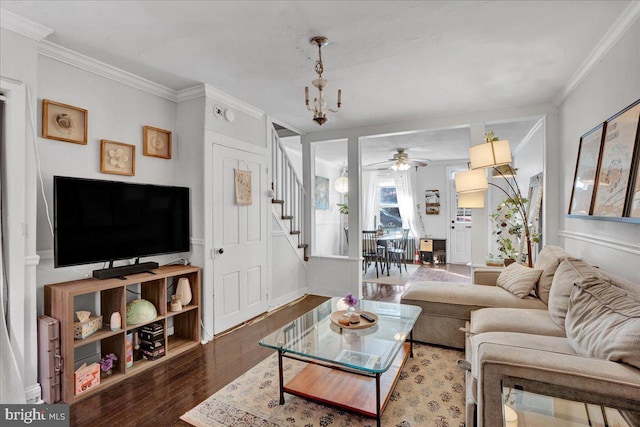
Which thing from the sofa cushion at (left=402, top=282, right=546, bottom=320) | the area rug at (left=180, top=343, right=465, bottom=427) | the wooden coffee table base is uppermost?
the sofa cushion at (left=402, top=282, right=546, bottom=320)

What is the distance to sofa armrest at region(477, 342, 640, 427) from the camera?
120 centimetres

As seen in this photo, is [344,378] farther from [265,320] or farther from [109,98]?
[109,98]

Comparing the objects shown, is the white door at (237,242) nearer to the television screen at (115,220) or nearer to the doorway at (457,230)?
the television screen at (115,220)

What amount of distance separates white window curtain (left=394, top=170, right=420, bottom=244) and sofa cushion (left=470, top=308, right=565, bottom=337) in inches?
215

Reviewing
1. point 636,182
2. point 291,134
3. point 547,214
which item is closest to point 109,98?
point 291,134

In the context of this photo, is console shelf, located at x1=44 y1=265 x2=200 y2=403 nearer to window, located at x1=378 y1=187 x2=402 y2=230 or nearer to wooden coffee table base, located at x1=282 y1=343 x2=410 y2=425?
wooden coffee table base, located at x1=282 y1=343 x2=410 y2=425

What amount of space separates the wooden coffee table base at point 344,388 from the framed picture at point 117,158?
7.60ft

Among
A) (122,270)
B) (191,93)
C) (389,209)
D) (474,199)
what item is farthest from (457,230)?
(122,270)

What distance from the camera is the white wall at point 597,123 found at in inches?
80.8

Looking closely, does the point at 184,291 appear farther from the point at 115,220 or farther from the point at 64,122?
the point at 64,122

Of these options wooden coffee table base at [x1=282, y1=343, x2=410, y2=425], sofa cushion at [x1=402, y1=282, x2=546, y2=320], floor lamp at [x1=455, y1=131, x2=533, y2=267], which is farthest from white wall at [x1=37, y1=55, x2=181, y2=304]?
floor lamp at [x1=455, y1=131, x2=533, y2=267]

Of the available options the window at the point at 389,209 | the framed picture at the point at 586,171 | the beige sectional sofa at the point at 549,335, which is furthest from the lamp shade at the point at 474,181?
the window at the point at 389,209

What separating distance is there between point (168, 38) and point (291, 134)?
2944mm

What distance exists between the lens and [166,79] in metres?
3.00
